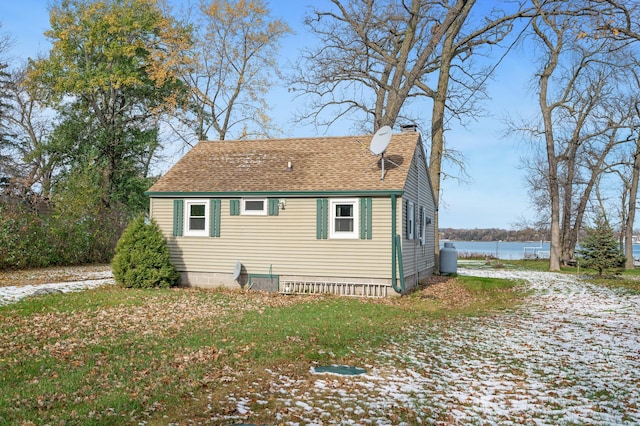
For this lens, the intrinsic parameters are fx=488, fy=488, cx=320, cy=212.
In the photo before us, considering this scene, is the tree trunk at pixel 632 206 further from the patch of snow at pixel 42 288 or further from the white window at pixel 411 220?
the patch of snow at pixel 42 288

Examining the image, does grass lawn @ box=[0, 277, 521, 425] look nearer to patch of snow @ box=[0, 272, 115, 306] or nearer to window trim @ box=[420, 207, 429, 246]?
patch of snow @ box=[0, 272, 115, 306]

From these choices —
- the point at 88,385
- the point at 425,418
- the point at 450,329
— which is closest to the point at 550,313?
the point at 450,329

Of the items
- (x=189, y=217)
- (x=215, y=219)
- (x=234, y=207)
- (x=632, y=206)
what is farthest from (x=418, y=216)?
(x=632, y=206)

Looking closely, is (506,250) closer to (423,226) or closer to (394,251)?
(423,226)

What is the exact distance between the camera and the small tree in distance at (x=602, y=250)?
18859 millimetres

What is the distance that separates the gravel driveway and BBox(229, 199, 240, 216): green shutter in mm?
7560

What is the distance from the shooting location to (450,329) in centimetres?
969

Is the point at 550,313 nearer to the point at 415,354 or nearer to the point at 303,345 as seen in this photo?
the point at 415,354

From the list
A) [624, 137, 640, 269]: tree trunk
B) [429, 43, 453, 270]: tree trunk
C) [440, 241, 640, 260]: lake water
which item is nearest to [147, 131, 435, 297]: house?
[429, 43, 453, 270]: tree trunk

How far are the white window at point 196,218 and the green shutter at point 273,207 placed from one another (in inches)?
84.9

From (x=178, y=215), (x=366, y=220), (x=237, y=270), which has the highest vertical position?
(x=178, y=215)

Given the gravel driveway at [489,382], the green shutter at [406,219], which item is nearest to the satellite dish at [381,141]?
the green shutter at [406,219]

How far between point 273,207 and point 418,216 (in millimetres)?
5065

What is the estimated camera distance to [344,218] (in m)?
14.2
